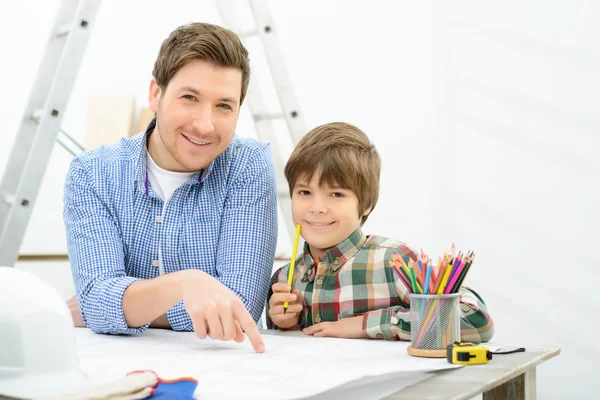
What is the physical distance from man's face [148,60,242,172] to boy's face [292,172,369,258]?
203 mm

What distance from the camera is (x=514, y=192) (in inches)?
117

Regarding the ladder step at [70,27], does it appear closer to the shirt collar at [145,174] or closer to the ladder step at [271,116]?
the ladder step at [271,116]

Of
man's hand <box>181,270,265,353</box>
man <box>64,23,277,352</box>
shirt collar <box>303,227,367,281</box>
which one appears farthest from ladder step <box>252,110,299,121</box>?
man's hand <box>181,270,265,353</box>

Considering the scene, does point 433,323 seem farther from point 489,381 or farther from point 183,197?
point 183,197

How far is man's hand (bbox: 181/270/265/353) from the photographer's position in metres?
1.01

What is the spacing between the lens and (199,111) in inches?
54.1

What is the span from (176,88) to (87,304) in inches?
17.6

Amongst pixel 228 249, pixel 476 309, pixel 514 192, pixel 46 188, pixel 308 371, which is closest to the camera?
pixel 308 371

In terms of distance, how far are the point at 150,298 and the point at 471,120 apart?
2.26 m

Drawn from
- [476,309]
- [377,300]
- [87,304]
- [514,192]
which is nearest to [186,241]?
[87,304]

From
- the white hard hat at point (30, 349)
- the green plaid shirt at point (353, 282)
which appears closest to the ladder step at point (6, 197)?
the green plaid shirt at point (353, 282)

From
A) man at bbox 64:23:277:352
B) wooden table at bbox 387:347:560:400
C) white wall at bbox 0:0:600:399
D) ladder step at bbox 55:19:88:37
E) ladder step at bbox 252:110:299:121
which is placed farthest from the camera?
white wall at bbox 0:0:600:399

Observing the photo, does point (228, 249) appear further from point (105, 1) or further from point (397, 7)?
point (105, 1)

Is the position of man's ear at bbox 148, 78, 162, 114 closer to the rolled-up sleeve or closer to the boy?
the rolled-up sleeve
